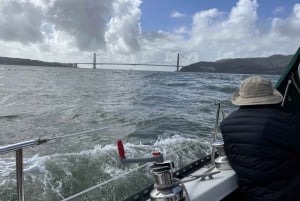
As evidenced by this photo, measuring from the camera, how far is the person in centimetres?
169

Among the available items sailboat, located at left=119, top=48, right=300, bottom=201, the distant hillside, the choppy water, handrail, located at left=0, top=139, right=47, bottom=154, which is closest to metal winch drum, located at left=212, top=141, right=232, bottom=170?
sailboat, located at left=119, top=48, right=300, bottom=201

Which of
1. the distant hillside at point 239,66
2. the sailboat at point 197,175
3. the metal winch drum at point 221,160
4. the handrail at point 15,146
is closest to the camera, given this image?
the handrail at point 15,146

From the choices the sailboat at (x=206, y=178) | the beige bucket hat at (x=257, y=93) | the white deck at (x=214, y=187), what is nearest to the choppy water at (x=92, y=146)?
the sailboat at (x=206, y=178)

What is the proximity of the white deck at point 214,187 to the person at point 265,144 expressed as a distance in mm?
111

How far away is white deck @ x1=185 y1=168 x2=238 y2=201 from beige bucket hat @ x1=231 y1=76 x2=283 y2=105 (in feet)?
1.49

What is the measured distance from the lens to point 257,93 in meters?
1.81

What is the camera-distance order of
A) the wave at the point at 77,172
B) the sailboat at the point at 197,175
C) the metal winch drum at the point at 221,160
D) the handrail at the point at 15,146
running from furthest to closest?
the wave at the point at 77,172, the metal winch drum at the point at 221,160, the sailboat at the point at 197,175, the handrail at the point at 15,146

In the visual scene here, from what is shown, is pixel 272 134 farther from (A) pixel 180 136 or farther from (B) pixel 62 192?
(A) pixel 180 136

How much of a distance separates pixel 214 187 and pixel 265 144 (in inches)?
14.6

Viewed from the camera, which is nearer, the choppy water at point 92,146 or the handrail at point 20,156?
the handrail at point 20,156

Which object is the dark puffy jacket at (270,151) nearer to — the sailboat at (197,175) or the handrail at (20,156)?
the sailboat at (197,175)

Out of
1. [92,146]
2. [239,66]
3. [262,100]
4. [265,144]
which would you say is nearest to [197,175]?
[265,144]

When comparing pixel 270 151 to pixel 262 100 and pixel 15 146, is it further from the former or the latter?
pixel 15 146

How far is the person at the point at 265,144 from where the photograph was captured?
1688mm
